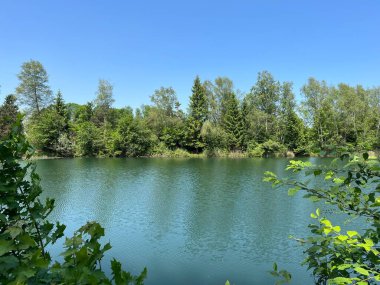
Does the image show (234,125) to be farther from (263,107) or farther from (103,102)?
(103,102)

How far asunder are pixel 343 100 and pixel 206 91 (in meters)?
21.7

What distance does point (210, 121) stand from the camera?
50219 mm

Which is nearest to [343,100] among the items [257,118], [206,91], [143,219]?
[257,118]

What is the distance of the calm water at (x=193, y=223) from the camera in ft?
27.5

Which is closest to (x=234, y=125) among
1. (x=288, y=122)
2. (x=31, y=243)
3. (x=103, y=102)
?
(x=288, y=122)

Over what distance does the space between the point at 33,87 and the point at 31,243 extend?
2126 inches

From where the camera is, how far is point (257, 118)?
49.6m

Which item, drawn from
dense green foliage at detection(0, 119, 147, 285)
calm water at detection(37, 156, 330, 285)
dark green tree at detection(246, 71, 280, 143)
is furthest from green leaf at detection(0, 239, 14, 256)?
dark green tree at detection(246, 71, 280, 143)

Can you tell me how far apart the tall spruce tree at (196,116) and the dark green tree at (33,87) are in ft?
76.3

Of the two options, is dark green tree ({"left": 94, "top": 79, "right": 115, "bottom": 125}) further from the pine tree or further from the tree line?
the pine tree

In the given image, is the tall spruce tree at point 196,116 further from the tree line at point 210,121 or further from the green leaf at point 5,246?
the green leaf at point 5,246

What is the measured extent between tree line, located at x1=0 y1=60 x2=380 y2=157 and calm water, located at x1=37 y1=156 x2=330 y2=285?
79.0ft

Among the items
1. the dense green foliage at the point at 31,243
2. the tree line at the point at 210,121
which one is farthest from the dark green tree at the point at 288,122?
the dense green foliage at the point at 31,243

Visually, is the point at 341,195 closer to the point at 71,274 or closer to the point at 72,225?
the point at 71,274
